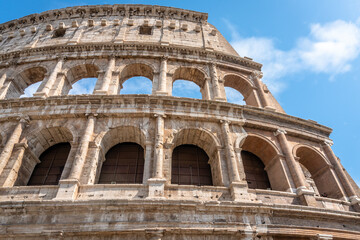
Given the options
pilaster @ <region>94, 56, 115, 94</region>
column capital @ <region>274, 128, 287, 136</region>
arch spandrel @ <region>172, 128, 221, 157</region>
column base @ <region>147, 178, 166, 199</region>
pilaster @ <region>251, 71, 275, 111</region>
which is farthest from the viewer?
pilaster @ <region>251, 71, 275, 111</region>

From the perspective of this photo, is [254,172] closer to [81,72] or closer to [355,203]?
[355,203]

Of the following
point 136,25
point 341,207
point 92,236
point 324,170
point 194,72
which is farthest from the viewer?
point 136,25

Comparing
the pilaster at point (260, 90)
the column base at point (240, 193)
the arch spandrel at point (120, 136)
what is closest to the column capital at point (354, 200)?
the column base at point (240, 193)

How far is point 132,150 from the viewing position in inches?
391

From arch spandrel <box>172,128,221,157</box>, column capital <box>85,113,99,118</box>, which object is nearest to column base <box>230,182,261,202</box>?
arch spandrel <box>172,128,221,157</box>

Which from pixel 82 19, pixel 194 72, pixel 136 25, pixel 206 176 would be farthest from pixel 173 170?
pixel 82 19

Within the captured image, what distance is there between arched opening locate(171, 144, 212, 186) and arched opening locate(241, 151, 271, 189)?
1680 millimetres

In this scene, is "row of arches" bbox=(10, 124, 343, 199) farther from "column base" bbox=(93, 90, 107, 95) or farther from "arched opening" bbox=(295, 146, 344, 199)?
"column base" bbox=(93, 90, 107, 95)

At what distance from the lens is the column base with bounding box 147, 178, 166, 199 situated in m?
7.43

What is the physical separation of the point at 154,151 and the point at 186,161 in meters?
1.71

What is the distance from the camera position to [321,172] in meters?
10.6

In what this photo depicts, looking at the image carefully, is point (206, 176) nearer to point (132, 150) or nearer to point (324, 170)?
point (132, 150)

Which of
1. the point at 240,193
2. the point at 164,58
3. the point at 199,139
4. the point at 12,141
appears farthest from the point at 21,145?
the point at 240,193

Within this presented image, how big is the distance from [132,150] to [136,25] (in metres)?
9.06
